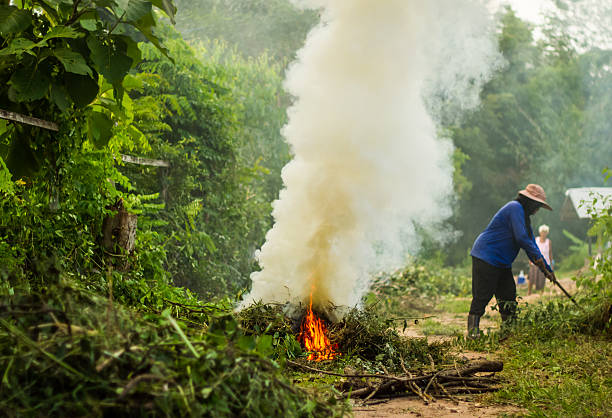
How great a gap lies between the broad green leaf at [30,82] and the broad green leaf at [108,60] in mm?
325

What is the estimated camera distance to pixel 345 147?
272 inches

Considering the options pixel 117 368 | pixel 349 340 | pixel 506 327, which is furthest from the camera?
pixel 506 327

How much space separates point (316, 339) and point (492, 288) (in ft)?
10.3

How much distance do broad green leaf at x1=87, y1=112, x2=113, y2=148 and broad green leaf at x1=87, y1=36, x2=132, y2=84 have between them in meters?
0.79

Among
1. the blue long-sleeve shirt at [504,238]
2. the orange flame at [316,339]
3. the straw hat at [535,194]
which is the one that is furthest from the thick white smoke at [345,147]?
the straw hat at [535,194]

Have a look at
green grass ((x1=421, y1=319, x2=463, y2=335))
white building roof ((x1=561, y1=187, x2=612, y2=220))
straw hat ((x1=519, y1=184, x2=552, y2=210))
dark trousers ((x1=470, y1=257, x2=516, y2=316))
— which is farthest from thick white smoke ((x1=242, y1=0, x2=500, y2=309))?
white building roof ((x1=561, y1=187, x2=612, y2=220))

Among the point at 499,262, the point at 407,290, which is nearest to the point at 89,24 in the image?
the point at 499,262

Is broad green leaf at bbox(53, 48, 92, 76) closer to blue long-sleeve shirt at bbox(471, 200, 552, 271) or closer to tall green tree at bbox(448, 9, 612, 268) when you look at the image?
blue long-sleeve shirt at bbox(471, 200, 552, 271)

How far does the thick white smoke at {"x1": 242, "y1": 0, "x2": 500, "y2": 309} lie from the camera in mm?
6500

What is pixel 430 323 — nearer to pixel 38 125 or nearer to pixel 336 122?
pixel 336 122

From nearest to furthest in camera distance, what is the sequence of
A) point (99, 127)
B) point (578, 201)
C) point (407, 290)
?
point (99, 127) < point (407, 290) < point (578, 201)

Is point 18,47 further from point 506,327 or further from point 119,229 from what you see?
point 506,327

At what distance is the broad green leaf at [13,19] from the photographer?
3.21 meters

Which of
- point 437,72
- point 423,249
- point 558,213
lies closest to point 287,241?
point 437,72
